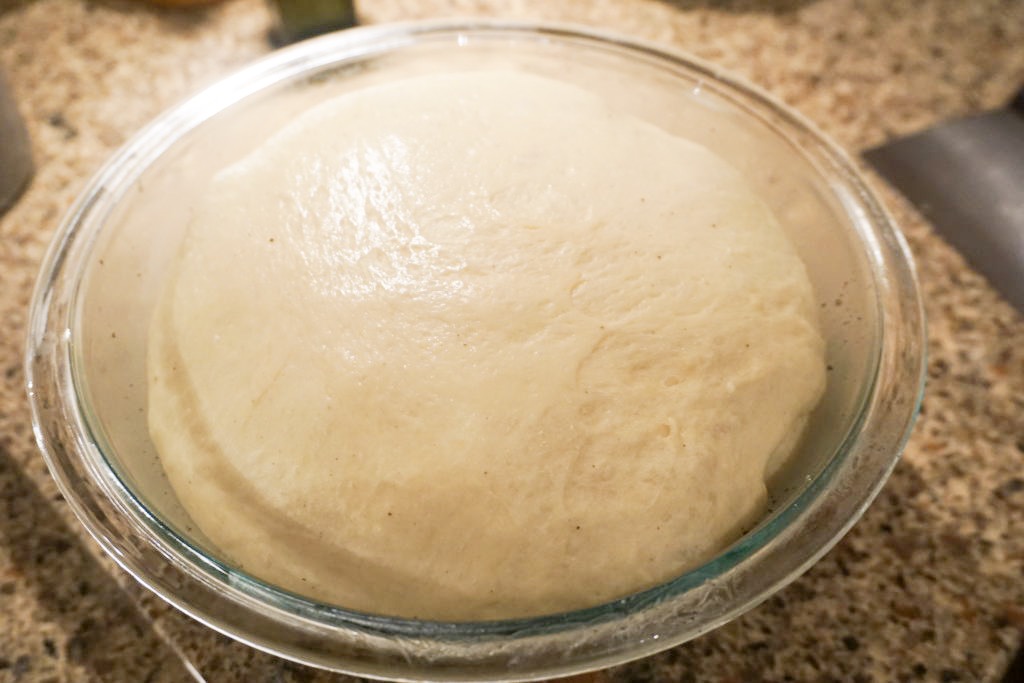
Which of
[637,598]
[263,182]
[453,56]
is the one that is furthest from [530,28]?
[637,598]

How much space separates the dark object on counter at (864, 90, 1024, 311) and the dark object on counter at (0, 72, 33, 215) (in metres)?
1.18

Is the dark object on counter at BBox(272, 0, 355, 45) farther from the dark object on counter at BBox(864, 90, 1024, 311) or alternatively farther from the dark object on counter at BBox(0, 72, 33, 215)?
the dark object on counter at BBox(864, 90, 1024, 311)

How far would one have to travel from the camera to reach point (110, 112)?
1151mm

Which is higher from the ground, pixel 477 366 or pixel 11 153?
pixel 11 153

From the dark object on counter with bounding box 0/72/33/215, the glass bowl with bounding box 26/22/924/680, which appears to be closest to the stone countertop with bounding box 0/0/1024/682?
the dark object on counter with bounding box 0/72/33/215

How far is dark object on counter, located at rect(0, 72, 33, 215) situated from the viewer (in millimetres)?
990

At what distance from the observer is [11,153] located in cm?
102

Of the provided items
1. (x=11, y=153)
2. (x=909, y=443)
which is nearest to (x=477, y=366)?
(x=909, y=443)

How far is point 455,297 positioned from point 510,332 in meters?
0.06

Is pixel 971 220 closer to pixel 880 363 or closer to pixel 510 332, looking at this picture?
pixel 880 363

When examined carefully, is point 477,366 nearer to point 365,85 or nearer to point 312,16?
point 365,85

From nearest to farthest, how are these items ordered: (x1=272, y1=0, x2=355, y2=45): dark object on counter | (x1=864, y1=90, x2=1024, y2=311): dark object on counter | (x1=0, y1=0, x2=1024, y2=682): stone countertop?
1. (x1=0, y1=0, x2=1024, y2=682): stone countertop
2. (x1=864, y1=90, x2=1024, y2=311): dark object on counter
3. (x1=272, y1=0, x2=355, y2=45): dark object on counter

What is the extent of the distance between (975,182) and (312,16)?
1.01 metres

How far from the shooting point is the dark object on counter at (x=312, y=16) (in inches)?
46.3
